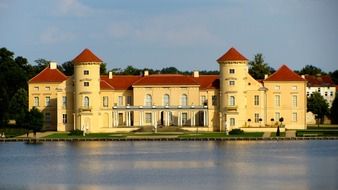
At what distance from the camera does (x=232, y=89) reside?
3880 inches

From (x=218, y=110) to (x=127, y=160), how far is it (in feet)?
106

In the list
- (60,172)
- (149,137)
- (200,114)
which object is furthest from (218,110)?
(60,172)

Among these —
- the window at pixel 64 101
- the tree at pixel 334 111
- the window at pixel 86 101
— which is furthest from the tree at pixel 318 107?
the window at pixel 64 101

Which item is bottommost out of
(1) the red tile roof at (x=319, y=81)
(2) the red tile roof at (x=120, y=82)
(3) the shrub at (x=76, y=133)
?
(3) the shrub at (x=76, y=133)

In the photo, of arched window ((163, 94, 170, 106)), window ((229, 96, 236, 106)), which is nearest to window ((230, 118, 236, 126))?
window ((229, 96, 236, 106))

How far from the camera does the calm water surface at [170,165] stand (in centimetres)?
5453

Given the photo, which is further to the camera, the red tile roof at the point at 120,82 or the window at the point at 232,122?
the red tile roof at the point at 120,82

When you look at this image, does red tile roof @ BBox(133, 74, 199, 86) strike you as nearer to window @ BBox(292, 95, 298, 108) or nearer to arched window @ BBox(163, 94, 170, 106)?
arched window @ BBox(163, 94, 170, 106)

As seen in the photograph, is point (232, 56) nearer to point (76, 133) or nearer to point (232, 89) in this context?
point (232, 89)

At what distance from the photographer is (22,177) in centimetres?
5875

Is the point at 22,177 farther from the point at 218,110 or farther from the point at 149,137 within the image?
the point at 218,110

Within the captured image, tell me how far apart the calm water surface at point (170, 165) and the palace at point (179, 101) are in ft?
43.8

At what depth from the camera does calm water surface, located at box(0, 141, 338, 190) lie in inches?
2147

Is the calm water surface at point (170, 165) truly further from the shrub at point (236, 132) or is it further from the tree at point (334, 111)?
the tree at point (334, 111)
